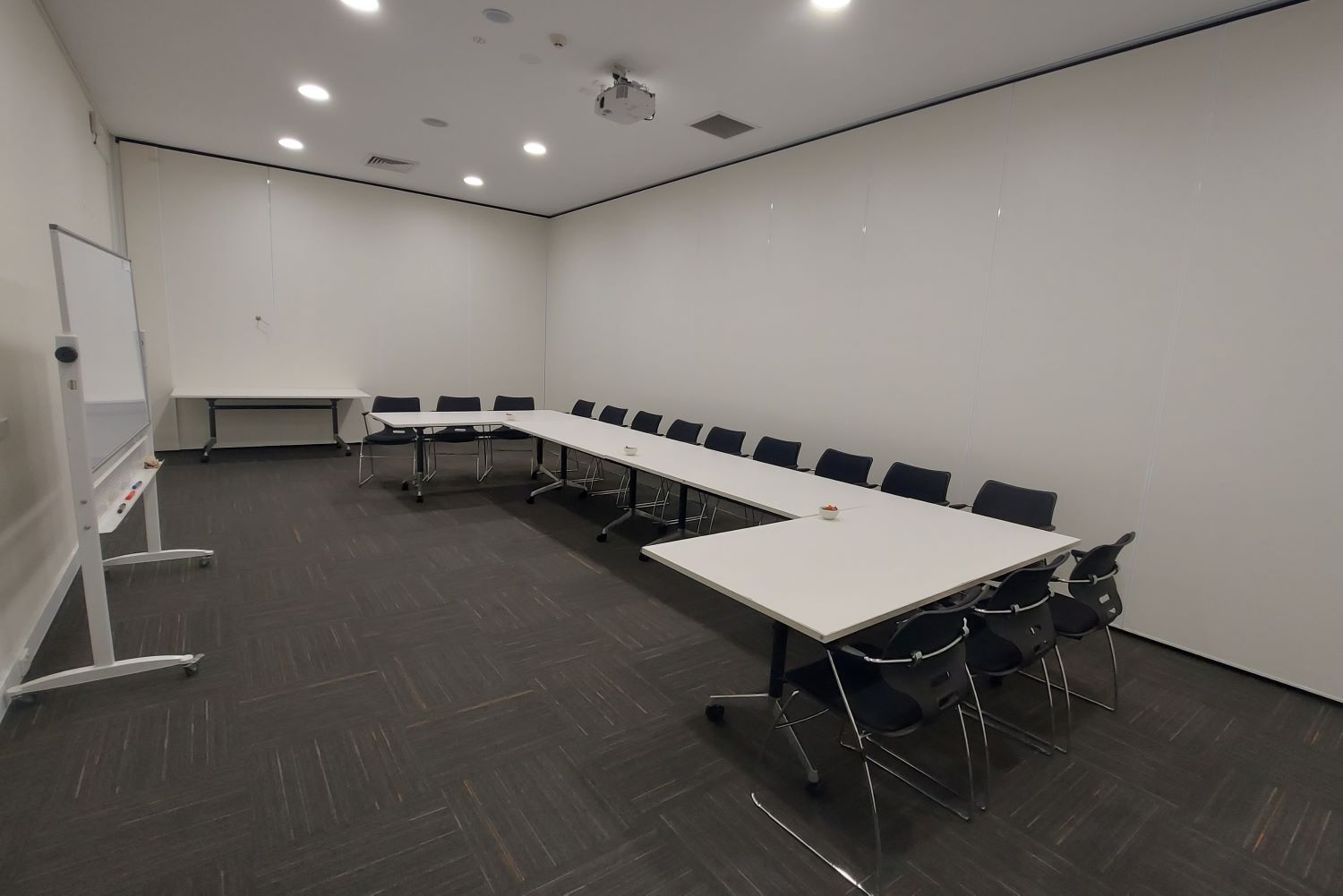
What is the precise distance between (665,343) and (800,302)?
205 centimetres

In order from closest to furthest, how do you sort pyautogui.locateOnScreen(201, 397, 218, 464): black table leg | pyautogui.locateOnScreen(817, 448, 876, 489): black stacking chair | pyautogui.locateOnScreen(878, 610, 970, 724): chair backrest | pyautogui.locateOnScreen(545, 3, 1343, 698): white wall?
pyautogui.locateOnScreen(878, 610, 970, 724): chair backrest, pyautogui.locateOnScreen(545, 3, 1343, 698): white wall, pyautogui.locateOnScreen(817, 448, 876, 489): black stacking chair, pyautogui.locateOnScreen(201, 397, 218, 464): black table leg

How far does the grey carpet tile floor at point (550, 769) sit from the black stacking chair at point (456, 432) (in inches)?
100.0

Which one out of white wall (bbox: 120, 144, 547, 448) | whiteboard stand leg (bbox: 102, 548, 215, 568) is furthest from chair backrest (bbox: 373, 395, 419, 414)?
whiteboard stand leg (bbox: 102, 548, 215, 568)

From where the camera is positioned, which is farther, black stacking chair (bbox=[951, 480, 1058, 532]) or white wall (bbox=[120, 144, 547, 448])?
white wall (bbox=[120, 144, 547, 448])

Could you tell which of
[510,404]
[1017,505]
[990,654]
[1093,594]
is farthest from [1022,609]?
[510,404]

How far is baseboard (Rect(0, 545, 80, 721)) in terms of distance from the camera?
2.39 meters

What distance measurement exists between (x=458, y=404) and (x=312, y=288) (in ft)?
8.35

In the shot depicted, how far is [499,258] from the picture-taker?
8.76 meters

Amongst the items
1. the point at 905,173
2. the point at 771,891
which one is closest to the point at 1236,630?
the point at 771,891

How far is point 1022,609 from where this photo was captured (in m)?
2.27

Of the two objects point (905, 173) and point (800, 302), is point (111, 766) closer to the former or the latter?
point (800, 302)

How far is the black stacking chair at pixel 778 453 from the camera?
461 centimetres

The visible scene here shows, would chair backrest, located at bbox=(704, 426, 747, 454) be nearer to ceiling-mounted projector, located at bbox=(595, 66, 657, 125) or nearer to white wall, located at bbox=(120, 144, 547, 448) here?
ceiling-mounted projector, located at bbox=(595, 66, 657, 125)

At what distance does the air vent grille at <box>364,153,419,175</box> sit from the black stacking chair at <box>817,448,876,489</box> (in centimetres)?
550
